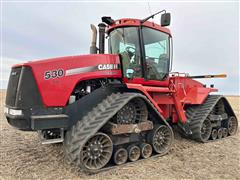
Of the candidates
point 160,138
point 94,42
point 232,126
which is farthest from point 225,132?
point 94,42

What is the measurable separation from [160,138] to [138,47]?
2.28 metres

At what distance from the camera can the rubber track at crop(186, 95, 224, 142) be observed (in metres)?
7.24

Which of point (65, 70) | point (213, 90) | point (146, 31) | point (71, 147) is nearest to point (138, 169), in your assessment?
point (71, 147)

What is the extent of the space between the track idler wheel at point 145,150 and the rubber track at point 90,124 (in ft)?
3.74

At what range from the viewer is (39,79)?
467 centimetres

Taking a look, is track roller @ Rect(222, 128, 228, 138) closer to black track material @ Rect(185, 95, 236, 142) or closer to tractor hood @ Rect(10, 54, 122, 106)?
black track material @ Rect(185, 95, 236, 142)

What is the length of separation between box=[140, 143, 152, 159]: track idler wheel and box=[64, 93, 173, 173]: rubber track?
114 cm

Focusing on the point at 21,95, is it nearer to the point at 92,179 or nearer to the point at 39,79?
the point at 39,79

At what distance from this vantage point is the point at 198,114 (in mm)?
7617

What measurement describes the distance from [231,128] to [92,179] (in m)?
6.51

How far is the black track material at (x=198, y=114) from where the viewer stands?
23.7 ft

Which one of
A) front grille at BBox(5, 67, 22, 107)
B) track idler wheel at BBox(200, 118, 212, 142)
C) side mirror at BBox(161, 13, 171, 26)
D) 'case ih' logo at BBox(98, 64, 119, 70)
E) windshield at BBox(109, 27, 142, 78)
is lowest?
track idler wheel at BBox(200, 118, 212, 142)

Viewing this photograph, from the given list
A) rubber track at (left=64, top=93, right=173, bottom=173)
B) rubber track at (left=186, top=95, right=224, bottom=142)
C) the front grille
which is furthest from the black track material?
the front grille

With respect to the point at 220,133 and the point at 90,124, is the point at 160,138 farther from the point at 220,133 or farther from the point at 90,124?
the point at 220,133
